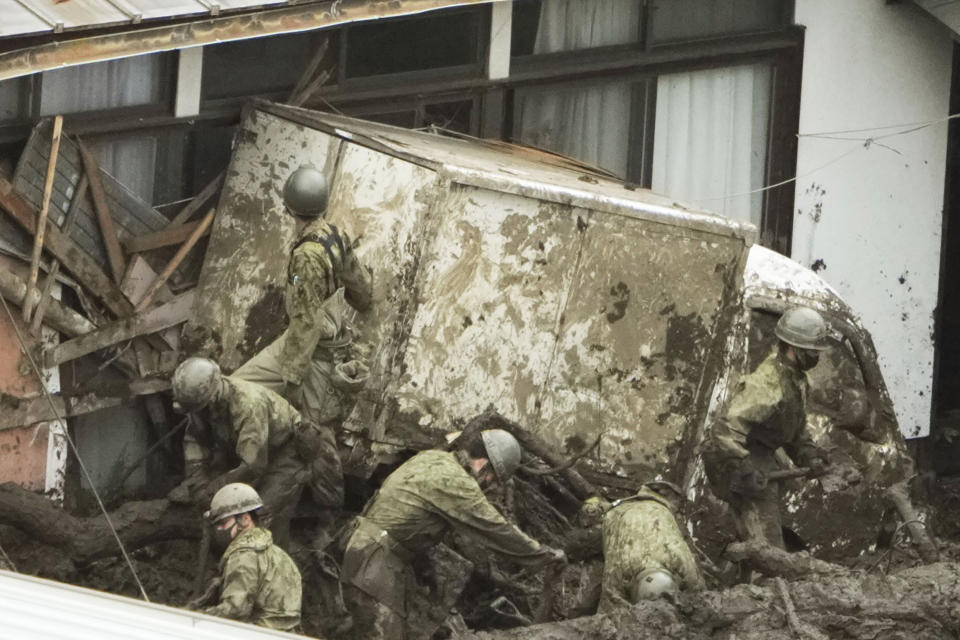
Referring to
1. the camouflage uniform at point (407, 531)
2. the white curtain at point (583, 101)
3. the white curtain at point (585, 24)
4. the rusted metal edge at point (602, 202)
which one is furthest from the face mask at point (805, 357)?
the white curtain at point (585, 24)

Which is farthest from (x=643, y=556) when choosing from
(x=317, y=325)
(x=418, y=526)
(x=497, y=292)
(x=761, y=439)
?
(x=317, y=325)

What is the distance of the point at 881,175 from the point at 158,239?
627 cm

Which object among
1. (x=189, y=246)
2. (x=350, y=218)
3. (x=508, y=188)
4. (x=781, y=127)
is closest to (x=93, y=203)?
(x=189, y=246)

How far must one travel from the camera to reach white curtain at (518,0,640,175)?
49.6 feet

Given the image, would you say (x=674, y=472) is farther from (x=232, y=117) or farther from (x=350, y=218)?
(x=232, y=117)

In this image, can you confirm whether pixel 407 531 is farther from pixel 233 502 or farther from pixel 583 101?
pixel 583 101

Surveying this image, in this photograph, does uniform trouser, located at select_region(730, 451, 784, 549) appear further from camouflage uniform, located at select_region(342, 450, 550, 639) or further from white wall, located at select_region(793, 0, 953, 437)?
white wall, located at select_region(793, 0, 953, 437)

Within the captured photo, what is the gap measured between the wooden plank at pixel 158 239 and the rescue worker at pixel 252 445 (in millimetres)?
1350

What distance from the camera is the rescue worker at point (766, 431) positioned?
12477 millimetres

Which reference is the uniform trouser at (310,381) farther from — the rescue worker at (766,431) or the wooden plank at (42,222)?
the rescue worker at (766,431)

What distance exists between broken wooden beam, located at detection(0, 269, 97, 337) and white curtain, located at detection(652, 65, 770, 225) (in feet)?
16.5

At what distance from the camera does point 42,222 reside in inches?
481

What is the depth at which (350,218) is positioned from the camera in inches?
496

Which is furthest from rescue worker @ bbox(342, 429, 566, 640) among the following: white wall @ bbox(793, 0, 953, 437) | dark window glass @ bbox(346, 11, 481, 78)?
white wall @ bbox(793, 0, 953, 437)
